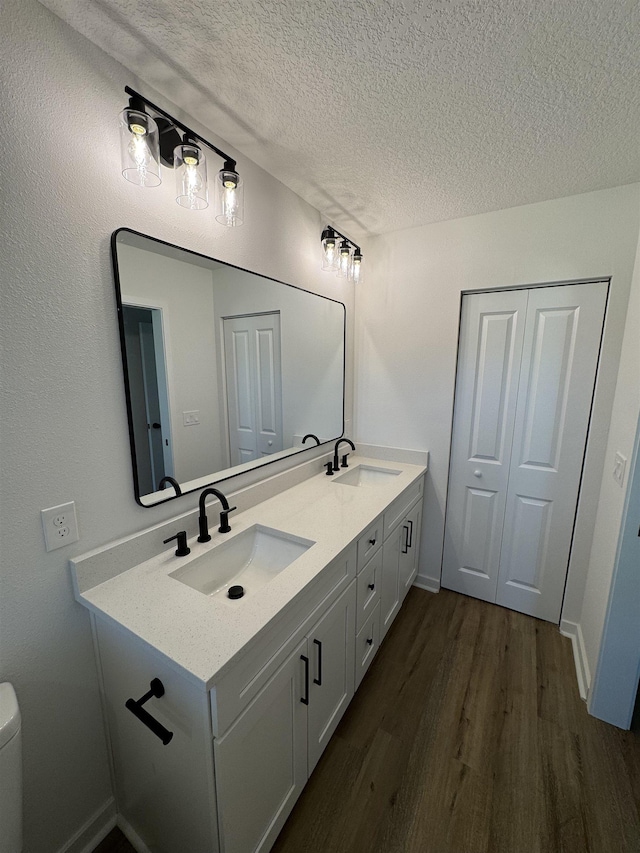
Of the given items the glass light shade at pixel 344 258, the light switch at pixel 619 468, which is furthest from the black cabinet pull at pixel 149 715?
the glass light shade at pixel 344 258

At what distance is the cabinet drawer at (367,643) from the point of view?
154 centimetres

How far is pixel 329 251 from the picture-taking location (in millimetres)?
1822

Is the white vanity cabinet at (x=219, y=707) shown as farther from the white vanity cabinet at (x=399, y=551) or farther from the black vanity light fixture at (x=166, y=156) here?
the black vanity light fixture at (x=166, y=156)

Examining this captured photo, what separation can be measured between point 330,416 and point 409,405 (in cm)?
53

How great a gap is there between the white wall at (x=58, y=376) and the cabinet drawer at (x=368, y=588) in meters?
0.93

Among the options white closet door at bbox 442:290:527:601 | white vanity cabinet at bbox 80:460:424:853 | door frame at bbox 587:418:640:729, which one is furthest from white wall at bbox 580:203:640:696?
A: white vanity cabinet at bbox 80:460:424:853

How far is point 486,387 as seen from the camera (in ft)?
6.73

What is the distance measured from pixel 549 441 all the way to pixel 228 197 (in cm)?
199

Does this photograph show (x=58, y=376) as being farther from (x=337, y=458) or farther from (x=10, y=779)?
(x=337, y=458)

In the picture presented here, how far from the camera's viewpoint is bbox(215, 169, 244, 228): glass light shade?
1.17 meters

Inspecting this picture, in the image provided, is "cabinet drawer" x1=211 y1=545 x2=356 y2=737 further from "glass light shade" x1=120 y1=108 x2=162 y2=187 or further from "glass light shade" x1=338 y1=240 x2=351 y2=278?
"glass light shade" x1=338 y1=240 x2=351 y2=278

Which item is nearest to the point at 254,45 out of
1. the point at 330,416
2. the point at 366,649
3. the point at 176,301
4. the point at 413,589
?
the point at 176,301

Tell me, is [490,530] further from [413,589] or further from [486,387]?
[486,387]

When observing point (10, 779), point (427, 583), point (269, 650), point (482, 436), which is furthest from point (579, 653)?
point (10, 779)
